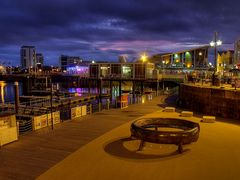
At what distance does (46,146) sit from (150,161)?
5.55 meters

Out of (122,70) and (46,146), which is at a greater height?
(122,70)

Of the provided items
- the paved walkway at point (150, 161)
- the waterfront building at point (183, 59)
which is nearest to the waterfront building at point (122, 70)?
the waterfront building at point (183, 59)

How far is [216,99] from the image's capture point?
71.6 feet

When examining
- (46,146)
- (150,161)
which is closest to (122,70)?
(46,146)

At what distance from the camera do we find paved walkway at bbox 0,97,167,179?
9930mm

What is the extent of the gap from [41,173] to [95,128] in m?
7.47

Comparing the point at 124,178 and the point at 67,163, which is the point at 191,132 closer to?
the point at 124,178

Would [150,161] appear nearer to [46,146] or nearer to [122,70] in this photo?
[46,146]

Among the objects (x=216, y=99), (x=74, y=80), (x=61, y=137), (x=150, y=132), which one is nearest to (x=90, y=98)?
(x=216, y=99)

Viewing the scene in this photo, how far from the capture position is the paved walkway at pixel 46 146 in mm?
9930

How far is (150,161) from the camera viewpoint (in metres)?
10.5

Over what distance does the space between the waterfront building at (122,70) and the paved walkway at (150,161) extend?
59.6m

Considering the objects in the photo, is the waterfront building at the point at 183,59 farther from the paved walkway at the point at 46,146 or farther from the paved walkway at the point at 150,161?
the paved walkway at the point at 150,161

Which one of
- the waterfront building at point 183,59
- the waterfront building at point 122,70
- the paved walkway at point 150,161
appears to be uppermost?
the waterfront building at point 183,59
